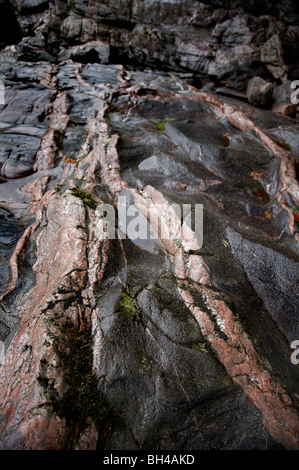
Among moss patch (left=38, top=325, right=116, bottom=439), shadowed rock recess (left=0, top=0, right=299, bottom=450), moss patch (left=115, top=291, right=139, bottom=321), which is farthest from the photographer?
moss patch (left=115, top=291, right=139, bottom=321)

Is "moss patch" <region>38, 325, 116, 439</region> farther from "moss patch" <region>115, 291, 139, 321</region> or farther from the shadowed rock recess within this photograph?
"moss patch" <region>115, 291, 139, 321</region>

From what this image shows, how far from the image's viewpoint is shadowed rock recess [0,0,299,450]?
3.08m

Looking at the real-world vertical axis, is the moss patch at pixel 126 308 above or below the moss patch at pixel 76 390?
above

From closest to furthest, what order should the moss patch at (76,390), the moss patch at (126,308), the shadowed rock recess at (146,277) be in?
the moss patch at (76,390) → the shadowed rock recess at (146,277) → the moss patch at (126,308)

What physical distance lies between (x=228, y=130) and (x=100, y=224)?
748cm

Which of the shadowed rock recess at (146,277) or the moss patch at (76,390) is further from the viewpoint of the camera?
the shadowed rock recess at (146,277)

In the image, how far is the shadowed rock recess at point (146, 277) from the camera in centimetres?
308

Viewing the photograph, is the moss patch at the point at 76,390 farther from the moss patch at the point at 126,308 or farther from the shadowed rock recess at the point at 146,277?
the moss patch at the point at 126,308

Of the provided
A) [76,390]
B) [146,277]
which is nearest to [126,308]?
[146,277]

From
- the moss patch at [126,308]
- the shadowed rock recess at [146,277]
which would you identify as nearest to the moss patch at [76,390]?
the shadowed rock recess at [146,277]

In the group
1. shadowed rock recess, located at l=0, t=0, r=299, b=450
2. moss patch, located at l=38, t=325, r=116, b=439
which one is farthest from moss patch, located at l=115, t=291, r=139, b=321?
moss patch, located at l=38, t=325, r=116, b=439
